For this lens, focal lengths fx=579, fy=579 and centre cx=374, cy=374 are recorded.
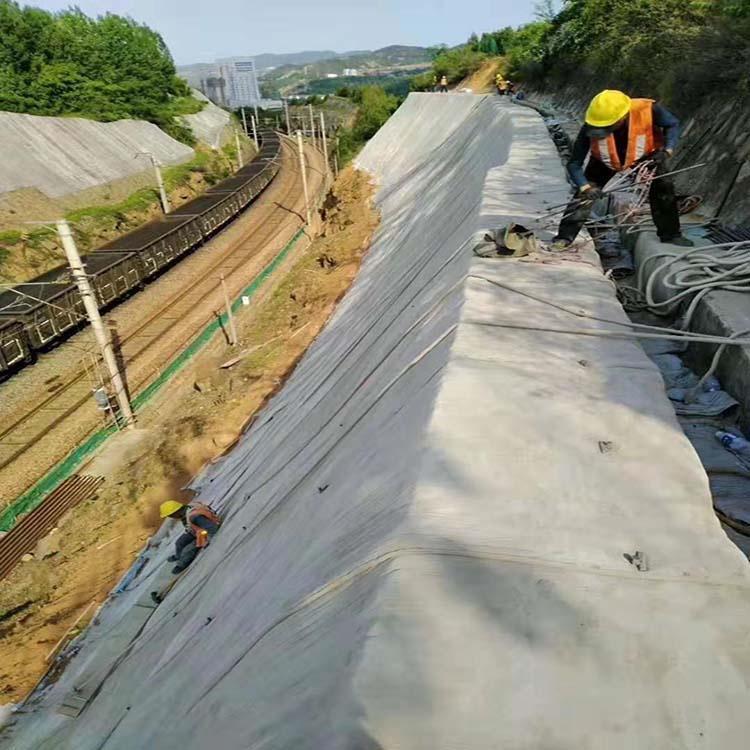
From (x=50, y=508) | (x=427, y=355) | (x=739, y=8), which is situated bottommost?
(x=50, y=508)

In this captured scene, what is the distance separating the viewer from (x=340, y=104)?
3159 inches

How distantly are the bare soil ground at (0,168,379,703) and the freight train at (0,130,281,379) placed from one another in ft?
13.7

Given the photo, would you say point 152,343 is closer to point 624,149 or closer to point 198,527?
point 198,527

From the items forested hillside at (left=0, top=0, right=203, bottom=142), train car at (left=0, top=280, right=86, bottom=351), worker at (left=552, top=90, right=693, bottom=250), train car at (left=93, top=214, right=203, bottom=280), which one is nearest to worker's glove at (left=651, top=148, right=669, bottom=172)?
worker at (left=552, top=90, right=693, bottom=250)

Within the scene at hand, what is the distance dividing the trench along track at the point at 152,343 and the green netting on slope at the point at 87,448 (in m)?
0.35

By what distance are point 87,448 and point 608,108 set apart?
45.3 ft

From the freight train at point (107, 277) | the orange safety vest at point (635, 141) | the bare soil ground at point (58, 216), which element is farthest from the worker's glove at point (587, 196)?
the bare soil ground at point (58, 216)

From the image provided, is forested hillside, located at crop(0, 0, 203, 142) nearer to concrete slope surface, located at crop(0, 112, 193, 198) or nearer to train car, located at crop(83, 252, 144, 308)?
concrete slope surface, located at crop(0, 112, 193, 198)

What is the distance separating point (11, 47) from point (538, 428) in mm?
51249

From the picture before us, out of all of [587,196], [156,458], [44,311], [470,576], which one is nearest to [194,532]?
[470,576]

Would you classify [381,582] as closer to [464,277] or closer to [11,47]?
[464,277]

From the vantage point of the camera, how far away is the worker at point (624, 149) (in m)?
6.39

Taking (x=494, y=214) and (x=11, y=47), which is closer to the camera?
(x=494, y=214)

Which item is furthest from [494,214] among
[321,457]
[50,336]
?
[50,336]
